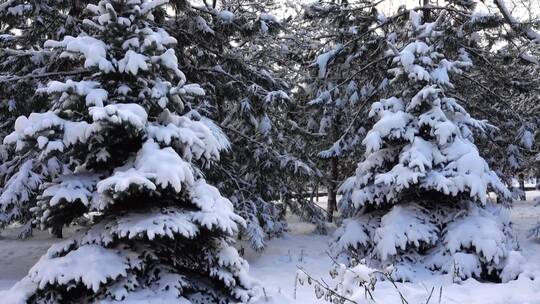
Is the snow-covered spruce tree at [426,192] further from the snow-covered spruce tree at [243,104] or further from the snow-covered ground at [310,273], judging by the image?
the snow-covered spruce tree at [243,104]

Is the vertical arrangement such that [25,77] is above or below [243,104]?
above

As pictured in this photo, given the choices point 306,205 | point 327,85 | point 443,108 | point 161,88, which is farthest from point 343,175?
point 161,88

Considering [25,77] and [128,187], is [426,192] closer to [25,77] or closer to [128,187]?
[128,187]

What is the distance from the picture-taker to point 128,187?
4.94 m

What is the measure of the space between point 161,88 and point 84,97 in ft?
2.86

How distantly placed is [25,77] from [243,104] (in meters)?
4.26

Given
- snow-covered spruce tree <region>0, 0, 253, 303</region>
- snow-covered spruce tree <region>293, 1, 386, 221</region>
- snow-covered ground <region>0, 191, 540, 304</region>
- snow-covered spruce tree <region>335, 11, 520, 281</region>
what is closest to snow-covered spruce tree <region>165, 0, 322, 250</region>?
snow-covered ground <region>0, 191, 540, 304</region>

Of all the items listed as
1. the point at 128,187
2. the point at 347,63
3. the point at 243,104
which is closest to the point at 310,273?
the point at 243,104

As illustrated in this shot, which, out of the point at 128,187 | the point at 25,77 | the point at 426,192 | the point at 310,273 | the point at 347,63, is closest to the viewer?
the point at 128,187

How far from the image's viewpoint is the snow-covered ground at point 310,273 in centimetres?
616

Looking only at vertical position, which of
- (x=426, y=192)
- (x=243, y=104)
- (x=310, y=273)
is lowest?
(x=310, y=273)

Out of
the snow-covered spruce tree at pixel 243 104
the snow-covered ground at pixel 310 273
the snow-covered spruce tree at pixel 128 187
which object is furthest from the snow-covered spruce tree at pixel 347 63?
the snow-covered spruce tree at pixel 128 187

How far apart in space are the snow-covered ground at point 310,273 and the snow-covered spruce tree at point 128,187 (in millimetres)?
1064

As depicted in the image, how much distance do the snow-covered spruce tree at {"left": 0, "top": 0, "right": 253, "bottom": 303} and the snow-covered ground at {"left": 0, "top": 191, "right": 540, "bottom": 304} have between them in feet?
3.49
